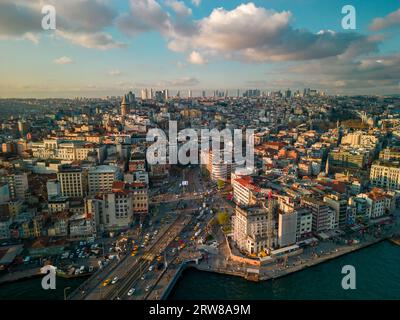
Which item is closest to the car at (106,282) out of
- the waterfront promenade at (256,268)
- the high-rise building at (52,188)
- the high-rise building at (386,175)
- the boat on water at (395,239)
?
the waterfront promenade at (256,268)

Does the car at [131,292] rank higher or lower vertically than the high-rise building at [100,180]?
lower

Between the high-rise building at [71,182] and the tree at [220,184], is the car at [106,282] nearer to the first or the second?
the high-rise building at [71,182]

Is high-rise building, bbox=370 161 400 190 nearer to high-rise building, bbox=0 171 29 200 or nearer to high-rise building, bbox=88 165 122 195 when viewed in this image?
high-rise building, bbox=88 165 122 195

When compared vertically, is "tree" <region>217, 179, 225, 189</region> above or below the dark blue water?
above

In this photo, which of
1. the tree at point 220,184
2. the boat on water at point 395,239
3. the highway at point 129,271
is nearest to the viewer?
the highway at point 129,271

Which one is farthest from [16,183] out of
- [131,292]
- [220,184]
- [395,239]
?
[395,239]

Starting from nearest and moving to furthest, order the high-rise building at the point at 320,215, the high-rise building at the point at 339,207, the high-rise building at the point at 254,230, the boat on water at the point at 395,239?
the high-rise building at the point at 254,230 → the boat on water at the point at 395,239 → the high-rise building at the point at 320,215 → the high-rise building at the point at 339,207

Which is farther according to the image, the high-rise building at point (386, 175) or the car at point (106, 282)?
the high-rise building at point (386, 175)

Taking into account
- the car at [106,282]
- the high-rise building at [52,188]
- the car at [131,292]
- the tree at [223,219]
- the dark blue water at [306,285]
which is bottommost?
the dark blue water at [306,285]

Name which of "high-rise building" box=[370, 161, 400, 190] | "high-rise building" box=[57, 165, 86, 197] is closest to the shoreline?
"high-rise building" box=[57, 165, 86, 197]
